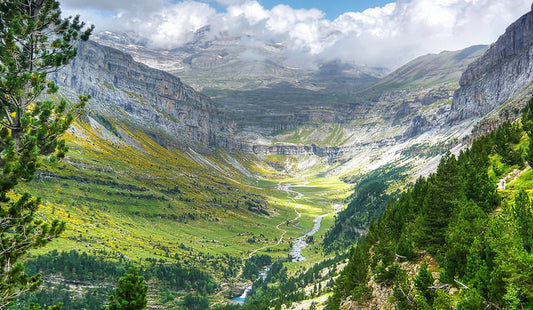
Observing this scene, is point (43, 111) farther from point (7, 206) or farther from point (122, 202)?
point (122, 202)

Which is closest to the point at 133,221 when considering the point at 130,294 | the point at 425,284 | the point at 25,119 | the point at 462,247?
the point at 25,119

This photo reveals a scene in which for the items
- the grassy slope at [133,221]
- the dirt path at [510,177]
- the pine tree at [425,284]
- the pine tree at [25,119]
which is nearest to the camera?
the pine tree at [25,119]

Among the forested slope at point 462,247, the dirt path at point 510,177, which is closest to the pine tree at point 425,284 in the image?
the forested slope at point 462,247

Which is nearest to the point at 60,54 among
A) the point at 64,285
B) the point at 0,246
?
the point at 0,246

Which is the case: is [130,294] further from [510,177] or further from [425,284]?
[510,177]

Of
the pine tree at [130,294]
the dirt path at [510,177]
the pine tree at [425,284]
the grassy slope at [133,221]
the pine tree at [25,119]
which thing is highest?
the pine tree at [25,119]

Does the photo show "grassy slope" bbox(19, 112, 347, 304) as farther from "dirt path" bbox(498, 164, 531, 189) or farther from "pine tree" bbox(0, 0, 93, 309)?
"pine tree" bbox(0, 0, 93, 309)

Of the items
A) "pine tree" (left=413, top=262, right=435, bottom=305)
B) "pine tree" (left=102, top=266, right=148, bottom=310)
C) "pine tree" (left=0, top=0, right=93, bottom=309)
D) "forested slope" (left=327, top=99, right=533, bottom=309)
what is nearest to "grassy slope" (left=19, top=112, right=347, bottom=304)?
"forested slope" (left=327, top=99, right=533, bottom=309)

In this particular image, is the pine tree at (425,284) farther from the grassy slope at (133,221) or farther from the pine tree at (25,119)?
the grassy slope at (133,221)
